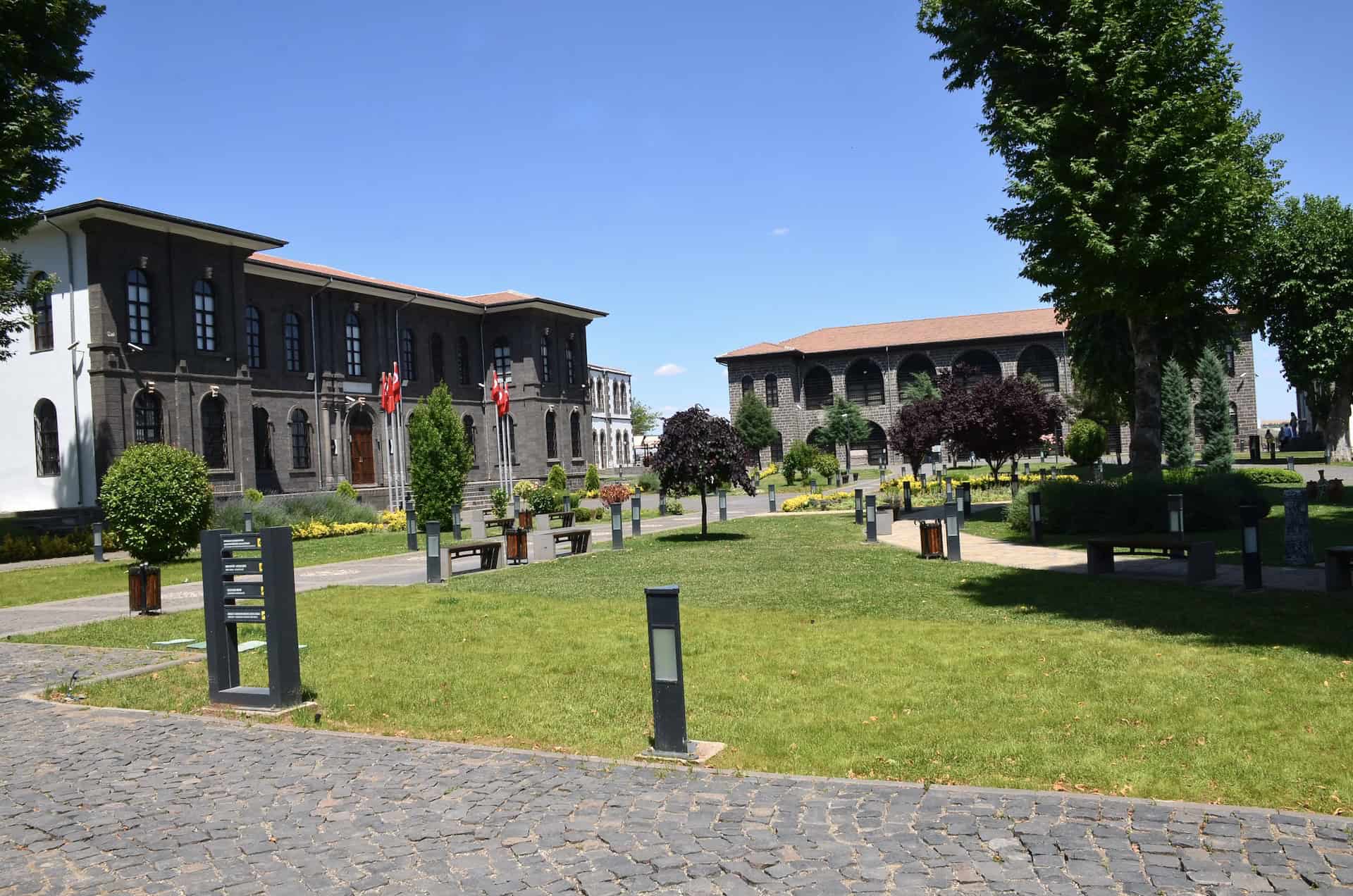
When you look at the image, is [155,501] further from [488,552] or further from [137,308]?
[137,308]

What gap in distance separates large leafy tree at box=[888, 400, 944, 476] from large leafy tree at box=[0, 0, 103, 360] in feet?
83.8

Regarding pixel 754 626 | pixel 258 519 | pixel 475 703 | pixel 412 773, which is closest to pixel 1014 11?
pixel 754 626

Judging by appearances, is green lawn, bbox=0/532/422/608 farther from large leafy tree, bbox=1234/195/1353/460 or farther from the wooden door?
large leafy tree, bbox=1234/195/1353/460

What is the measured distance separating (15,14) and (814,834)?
25.0 meters

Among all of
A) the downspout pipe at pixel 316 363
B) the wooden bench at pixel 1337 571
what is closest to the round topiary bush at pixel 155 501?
the wooden bench at pixel 1337 571

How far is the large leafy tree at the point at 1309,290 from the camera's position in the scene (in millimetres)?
35875

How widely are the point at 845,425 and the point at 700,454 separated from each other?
43947 mm

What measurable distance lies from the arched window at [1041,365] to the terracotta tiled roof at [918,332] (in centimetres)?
157

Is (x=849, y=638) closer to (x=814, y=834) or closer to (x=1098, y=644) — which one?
(x=1098, y=644)

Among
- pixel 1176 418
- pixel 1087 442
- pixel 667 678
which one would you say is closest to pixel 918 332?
pixel 1087 442

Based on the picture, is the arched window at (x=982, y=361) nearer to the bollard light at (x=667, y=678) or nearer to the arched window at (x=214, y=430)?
the arched window at (x=214, y=430)

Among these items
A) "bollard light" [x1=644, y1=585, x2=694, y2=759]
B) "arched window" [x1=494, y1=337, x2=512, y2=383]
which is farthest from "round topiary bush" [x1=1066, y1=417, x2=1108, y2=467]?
"bollard light" [x1=644, y1=585, x2=694, y2=759]

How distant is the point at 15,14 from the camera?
20875mm

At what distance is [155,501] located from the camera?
17953 millimetres
